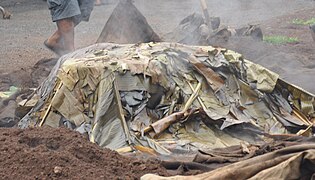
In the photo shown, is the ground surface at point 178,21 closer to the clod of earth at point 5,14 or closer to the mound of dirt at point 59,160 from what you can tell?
the clod of earth at point 5,14

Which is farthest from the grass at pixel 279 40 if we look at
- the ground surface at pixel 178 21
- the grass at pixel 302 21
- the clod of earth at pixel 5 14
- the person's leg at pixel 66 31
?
the clod of earth at pixel 5 14

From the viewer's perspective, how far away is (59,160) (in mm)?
3695

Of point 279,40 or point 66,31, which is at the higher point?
point 66,31

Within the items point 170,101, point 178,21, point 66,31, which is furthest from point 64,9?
point 178,21

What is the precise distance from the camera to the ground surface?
302 inches

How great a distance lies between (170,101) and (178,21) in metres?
7.96

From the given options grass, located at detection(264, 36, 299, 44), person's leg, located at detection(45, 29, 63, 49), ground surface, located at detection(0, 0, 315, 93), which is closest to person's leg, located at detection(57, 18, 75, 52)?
person's leg, located at detection(45, 29, 63, 49)

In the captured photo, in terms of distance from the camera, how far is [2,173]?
361cm

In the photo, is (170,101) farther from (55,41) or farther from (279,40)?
(279,40)

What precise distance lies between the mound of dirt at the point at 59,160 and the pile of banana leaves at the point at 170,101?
2.42ft

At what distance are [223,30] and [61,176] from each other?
5.53 metres

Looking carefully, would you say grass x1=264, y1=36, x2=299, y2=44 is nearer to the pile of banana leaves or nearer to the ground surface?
the ground surface

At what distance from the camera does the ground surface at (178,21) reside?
25.1 feet

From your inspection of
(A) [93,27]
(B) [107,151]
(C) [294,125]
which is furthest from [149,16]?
(B) [107,151]
